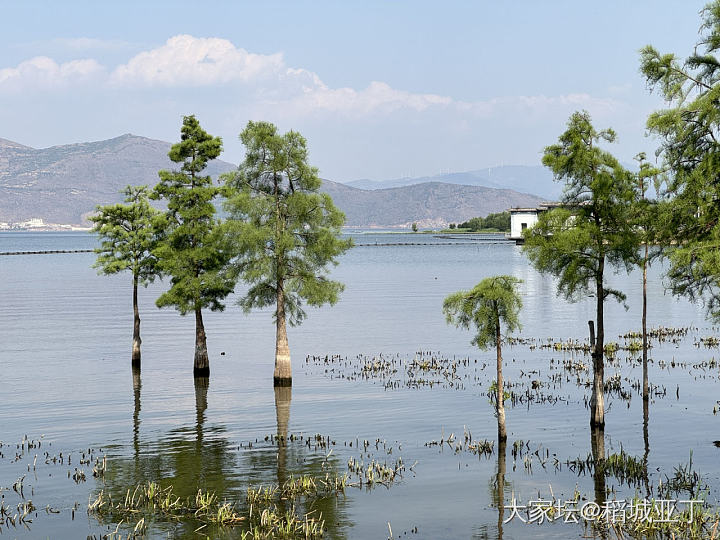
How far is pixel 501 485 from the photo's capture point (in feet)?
96.0

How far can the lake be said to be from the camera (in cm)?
2753

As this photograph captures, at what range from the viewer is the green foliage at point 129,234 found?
5550 cm

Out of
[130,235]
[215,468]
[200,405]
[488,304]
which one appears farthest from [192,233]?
[488,304]

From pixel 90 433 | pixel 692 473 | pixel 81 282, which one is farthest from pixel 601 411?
pixel 81 282

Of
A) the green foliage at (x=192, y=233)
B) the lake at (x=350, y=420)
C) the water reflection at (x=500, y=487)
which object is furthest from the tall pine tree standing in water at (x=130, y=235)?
the water reflection at (x=500, y=487)

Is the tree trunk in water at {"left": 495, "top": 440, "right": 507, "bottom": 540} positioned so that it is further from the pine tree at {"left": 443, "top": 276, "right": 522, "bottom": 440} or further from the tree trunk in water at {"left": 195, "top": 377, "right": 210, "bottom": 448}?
the tree trunk in water at {"left": 195, "top": 377, "right": 210, "bottom": 448}

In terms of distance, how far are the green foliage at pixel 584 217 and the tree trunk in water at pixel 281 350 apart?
1842 centimetres

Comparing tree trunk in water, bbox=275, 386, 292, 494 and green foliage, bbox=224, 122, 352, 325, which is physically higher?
green foliage, bbox=224, 122, 352, 325

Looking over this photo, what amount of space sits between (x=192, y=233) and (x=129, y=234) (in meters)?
5.96

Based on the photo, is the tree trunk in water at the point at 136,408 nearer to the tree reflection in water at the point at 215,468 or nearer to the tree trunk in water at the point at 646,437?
the tree reflection in water at the point at 215,468

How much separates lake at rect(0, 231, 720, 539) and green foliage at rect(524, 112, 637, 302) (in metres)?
7.93

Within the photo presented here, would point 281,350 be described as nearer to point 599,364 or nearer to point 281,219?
point 281,219

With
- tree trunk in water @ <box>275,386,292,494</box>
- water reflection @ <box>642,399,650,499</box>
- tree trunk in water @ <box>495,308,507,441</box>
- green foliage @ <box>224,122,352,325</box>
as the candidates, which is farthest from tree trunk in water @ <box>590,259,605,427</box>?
green foliage @ <box>224,122,352,325</box>

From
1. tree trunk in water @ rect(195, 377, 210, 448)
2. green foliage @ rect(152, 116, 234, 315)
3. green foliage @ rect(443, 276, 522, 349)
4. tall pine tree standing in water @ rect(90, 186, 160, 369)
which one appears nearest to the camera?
green foliage @ rect(443, 276, 522, 349)
